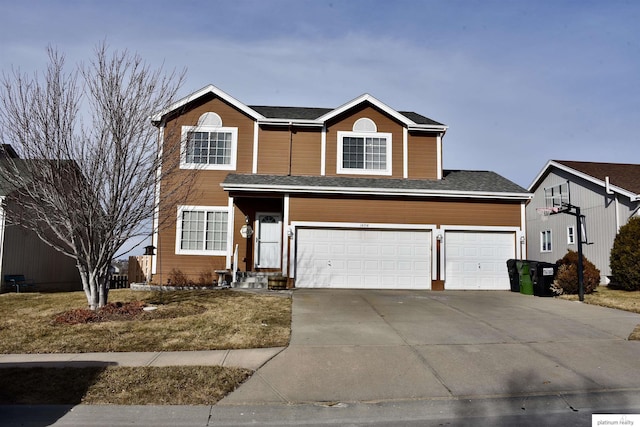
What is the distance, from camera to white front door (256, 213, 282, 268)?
1659cm

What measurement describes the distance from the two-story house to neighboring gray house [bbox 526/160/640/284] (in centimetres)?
410

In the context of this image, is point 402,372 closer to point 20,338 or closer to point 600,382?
point 600,382

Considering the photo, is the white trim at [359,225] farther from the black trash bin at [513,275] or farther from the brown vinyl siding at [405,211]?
the black trash bin at [513,275]

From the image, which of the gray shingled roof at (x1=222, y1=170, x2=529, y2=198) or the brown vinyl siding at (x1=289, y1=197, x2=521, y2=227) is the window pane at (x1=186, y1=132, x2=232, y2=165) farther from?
the brown vinyl siding at (x1=289, y1=197, x2=521, y2=227)

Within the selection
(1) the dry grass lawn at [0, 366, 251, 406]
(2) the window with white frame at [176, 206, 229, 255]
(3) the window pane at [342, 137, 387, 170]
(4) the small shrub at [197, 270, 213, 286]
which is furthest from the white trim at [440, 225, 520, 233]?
(1) the dry grass lawn at [0, 366, 251, 406]

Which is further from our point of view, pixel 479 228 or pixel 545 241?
pixel 545 241

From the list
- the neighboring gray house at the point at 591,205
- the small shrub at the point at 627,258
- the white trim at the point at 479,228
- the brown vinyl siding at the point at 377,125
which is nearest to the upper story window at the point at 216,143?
the brown vinyl siding at the point at 377,125

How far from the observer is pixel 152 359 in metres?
6.71

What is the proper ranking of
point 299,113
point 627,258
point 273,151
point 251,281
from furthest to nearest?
1. point 299,113
2. point 273,151
3. point 627,258
4. point 251,281

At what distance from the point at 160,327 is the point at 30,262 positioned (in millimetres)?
11451

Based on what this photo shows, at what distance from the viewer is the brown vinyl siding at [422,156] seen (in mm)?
17500

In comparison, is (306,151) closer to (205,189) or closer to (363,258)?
(205,189)

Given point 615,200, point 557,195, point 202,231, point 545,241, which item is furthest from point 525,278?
point 545,241

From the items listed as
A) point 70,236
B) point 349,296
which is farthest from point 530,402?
point 70,236
